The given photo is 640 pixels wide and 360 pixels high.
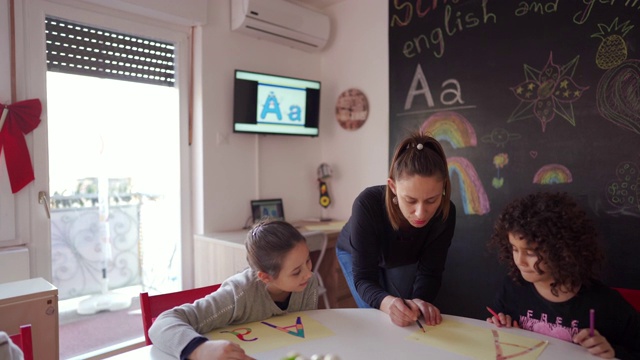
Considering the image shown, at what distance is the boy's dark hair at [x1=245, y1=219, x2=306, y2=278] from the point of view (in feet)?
4.66

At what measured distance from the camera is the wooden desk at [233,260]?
8.99 ft

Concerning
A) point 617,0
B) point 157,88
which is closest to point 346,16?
Result: point 157,88

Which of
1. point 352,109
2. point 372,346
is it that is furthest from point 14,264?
point 352,109

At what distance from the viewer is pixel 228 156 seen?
10.5 ft

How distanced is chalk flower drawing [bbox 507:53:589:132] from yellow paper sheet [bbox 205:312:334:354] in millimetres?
1831

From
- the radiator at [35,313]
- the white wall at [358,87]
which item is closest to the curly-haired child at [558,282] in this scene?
the radiator at [35,313]

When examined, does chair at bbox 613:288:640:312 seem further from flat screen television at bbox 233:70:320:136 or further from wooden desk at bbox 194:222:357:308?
flat screen television at bbox 233:70:320:136

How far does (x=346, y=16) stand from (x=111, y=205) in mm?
2332

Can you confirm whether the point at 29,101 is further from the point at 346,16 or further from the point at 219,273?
the point at 346,16

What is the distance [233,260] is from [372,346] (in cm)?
168

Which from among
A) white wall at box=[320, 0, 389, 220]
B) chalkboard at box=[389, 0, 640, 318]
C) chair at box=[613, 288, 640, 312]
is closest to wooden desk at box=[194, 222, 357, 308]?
white wall at box=[320, 0, 389, 220]

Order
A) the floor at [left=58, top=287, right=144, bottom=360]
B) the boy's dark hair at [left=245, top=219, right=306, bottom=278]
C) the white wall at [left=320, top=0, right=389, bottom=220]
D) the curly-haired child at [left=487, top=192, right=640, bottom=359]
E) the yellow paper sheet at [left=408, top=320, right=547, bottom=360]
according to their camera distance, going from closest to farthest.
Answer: the yellow paper sheet at [left=408, top=320, right=547, bottom=360] < the curly-haired child at [left=487, top=192, right=640, bottom=359] < the boy's dark hair at [left=245, top=219, right=306, bottom=278] < the floor at [left=58, top=287, right=144, bottom=360] < the white wall at [left=320, top=0, right=389, bottom=220]

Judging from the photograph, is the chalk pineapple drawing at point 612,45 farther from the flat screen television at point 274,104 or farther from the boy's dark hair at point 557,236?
the flat screen television at point 274,104

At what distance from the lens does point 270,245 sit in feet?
4.72
